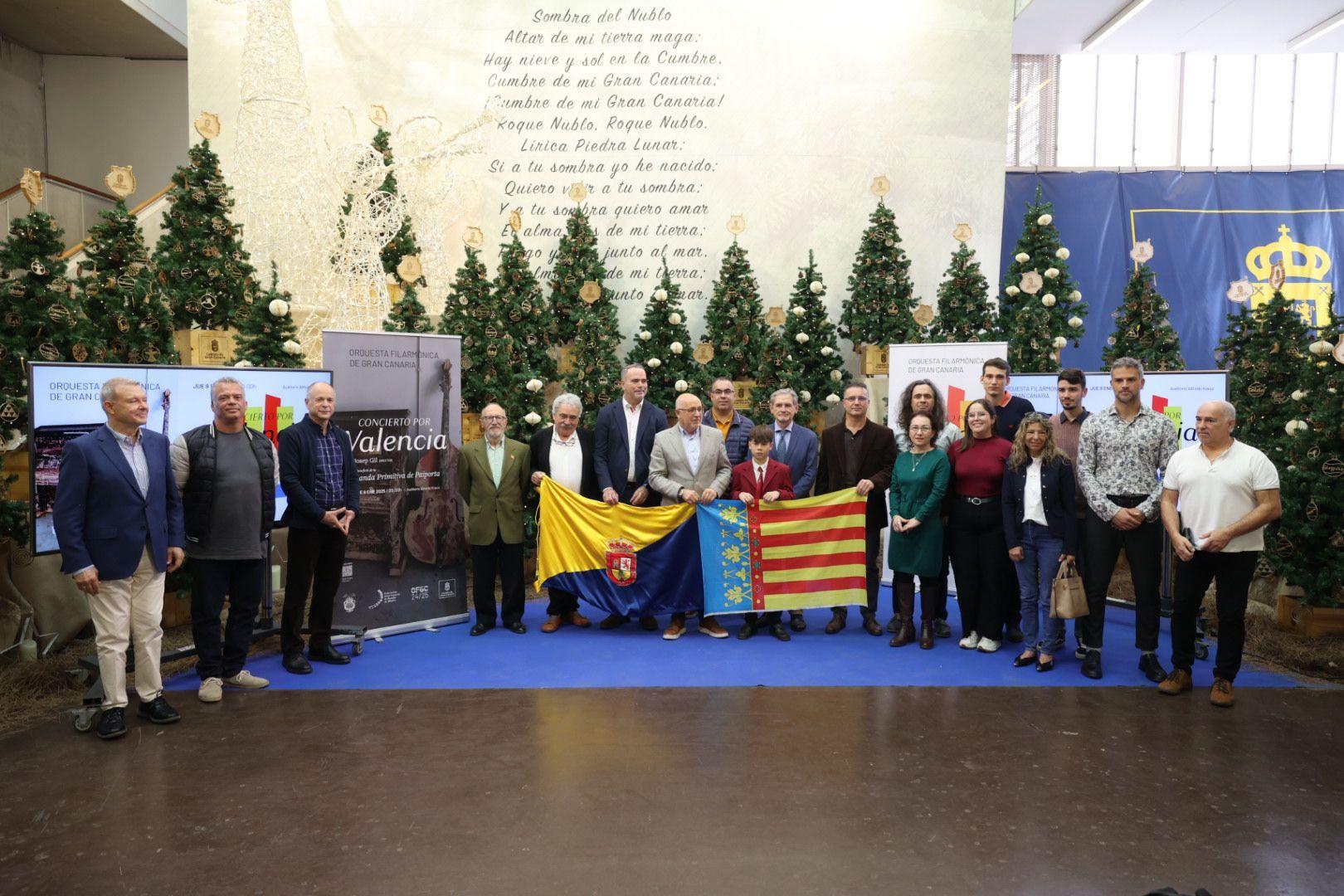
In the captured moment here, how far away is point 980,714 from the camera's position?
4.41m

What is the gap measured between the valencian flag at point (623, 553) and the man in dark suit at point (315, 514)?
4.59 feet

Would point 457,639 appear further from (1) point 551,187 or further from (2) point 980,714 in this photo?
(1) point 551,187

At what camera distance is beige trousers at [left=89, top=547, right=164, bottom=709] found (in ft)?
13.5

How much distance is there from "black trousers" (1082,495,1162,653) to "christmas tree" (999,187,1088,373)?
3.55 m

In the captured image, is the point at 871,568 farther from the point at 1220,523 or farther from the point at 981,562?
the point at 1220,523

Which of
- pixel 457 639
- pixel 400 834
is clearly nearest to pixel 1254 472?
pixel 400 834

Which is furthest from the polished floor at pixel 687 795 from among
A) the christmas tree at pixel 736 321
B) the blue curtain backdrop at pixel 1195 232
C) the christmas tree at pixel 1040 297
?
the blue curtain backdrop at pixel 1195 232

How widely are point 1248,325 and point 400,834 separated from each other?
7327 mm

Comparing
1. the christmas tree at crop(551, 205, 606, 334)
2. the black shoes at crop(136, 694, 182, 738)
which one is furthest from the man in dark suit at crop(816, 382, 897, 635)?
the black shoes at crop(136, 694, 182, 738)

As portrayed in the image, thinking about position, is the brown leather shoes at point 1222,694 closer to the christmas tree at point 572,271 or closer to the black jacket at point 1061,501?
the black jacket at point 1061,501

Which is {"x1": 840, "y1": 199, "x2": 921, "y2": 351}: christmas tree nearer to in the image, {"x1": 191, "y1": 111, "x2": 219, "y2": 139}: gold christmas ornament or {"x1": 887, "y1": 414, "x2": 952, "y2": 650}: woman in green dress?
{"x1": 887, "y1": 414, "x2": 952, "y2": 650}: woman in green dress

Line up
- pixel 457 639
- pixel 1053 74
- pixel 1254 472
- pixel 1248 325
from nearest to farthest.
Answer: pixel 1254 472, pixel 457 639, pixel 1248 325, pixel 1053 74

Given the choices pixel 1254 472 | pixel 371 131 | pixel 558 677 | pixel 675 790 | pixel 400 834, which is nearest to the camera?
pixel 400 834

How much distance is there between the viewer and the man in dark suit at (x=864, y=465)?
6023 mm
